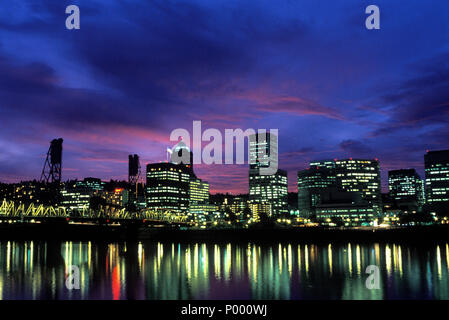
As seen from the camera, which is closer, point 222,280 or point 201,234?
point 222,280

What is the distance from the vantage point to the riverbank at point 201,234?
131500mm

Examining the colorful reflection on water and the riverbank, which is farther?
the riverbank

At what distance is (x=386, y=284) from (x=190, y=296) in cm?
2020

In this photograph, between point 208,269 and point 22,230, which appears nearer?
point 208,269

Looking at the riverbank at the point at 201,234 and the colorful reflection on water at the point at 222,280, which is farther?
the riverbank at the point at 201,234

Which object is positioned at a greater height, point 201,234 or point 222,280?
point 222,280

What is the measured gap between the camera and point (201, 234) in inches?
5960

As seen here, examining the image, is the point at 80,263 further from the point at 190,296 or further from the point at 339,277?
the point at 339,277

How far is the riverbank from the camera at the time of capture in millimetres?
131500
